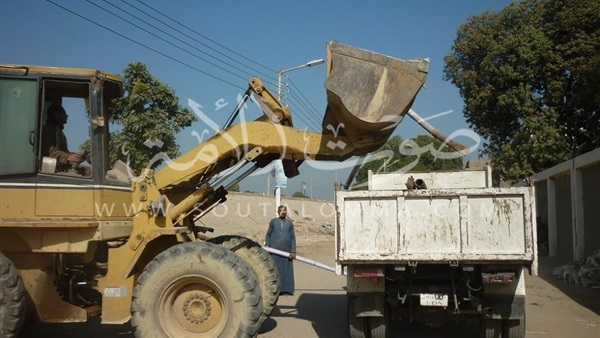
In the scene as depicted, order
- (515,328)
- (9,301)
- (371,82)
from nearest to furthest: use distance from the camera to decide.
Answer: (9,301) → (371,82) → (515,328)

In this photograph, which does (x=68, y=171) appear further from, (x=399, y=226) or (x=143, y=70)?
(x=143, y=70)

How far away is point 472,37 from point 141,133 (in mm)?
16958

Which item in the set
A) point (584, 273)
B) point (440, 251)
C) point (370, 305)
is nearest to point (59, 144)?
point (370, 305)

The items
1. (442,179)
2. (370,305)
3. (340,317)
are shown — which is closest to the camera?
(370,305)

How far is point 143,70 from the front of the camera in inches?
602

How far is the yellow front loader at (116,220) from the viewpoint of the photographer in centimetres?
595

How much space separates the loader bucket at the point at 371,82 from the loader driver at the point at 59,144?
2958 mm

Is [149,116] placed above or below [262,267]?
above

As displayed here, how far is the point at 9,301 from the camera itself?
18.5 feet

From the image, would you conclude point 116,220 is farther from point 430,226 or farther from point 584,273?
point 584,273

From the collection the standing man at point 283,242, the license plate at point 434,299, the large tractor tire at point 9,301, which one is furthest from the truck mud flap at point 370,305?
the standing man at point 283,242

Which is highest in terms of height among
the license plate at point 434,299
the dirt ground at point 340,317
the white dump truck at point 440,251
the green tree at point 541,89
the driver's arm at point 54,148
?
the green tree at point 541,89

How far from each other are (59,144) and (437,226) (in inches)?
173

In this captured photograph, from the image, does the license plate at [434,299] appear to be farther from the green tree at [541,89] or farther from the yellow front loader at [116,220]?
the green tree at [541,89]
